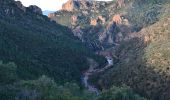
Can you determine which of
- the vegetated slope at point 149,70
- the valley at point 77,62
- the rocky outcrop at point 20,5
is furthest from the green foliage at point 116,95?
the rocky outcrop at point 20,5

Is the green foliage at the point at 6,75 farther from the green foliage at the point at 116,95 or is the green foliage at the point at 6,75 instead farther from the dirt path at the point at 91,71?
the dirt path at the point at 91,71

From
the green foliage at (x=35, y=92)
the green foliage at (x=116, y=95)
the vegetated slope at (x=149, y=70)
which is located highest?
the green foliage at (x=35, y=92)

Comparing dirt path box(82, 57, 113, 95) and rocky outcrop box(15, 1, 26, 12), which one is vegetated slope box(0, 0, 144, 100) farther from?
dirt path box(82, 57, 113, 95)

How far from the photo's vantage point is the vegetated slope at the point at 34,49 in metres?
116

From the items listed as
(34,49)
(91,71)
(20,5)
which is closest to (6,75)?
(34,49)

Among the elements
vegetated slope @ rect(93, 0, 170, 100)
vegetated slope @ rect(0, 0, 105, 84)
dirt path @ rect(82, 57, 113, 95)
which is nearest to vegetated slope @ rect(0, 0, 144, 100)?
vegetated slope @ rect(0, 0, 105, 84)

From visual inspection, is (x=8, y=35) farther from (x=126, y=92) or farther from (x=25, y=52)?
(x=126, y=92)

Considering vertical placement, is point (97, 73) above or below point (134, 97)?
below

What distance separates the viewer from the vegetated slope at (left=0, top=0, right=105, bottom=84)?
115512mm

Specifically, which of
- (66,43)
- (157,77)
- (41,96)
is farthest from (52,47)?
(41,96)

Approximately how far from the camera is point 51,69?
12538 cm

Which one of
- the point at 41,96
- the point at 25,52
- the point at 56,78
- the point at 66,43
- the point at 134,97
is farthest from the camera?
the point at 66,43

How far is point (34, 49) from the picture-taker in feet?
447

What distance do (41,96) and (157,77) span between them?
2554 inches
